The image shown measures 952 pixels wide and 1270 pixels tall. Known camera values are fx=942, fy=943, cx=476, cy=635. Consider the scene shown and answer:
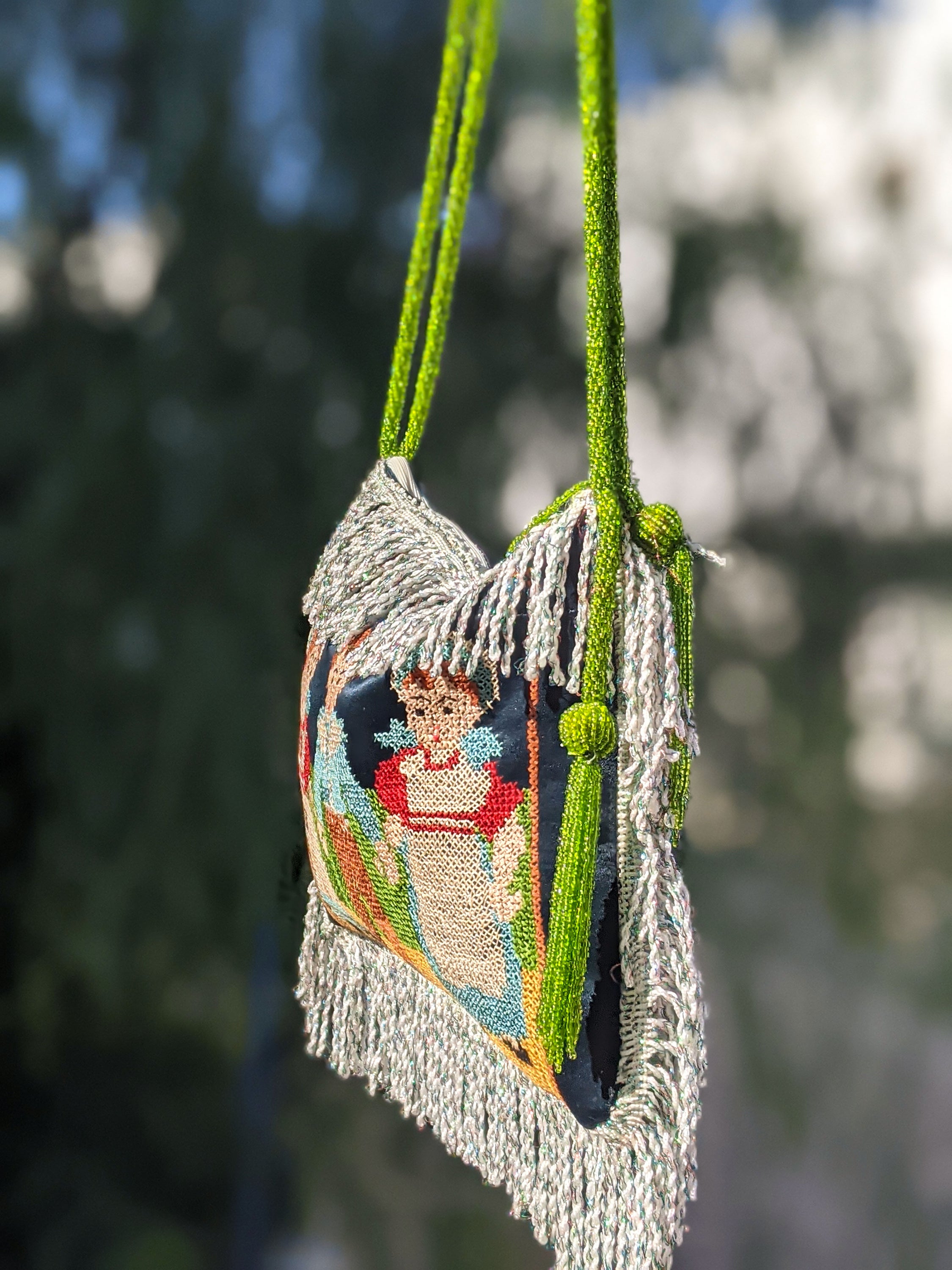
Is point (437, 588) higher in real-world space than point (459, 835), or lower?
higher

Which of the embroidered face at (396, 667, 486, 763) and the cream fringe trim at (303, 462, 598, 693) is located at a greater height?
the cream fringe trim at (303, 462, 598, 693)

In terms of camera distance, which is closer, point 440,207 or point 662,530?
point 662,530

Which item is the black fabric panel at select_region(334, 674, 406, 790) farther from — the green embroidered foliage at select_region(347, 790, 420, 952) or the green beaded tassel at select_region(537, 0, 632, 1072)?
the green beaded tassel at select_region(537, 0, 632, 1072)

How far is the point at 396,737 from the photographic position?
490mm

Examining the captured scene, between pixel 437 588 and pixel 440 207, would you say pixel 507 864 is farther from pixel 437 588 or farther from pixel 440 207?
pixel 440 207

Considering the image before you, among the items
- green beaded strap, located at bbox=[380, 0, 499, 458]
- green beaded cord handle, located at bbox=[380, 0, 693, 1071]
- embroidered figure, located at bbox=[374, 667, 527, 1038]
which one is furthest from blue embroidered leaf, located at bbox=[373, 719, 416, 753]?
green beaded strap, located at bbox=[380, 0, 499, 458]

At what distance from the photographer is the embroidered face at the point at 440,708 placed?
1.45ft

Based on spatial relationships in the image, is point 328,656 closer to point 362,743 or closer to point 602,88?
point 362,743

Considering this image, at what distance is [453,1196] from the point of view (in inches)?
45.0

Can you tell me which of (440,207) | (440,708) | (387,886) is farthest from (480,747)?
(440,207)

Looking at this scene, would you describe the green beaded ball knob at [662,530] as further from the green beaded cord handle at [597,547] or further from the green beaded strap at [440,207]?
the green beaded strap at [440,207]

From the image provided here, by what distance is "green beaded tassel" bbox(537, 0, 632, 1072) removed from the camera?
37 centimetres

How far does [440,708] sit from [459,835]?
0.20ft

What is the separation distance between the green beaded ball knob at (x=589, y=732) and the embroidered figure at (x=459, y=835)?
5 centimetres
